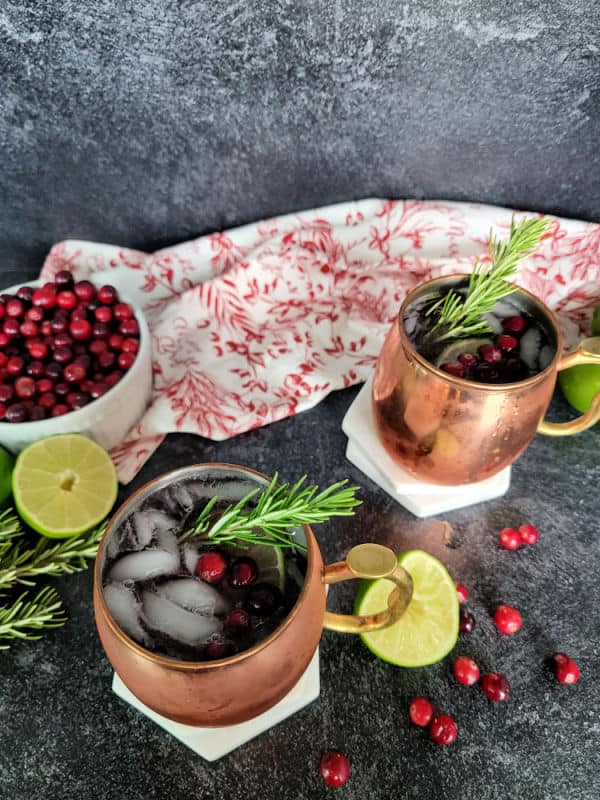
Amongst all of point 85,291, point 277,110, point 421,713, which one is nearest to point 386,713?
point 421,713

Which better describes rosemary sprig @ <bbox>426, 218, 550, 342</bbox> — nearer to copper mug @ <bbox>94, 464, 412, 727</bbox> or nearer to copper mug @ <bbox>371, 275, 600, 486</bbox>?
copper mug @ <bbox>371, 275, 600, 486</bbox>

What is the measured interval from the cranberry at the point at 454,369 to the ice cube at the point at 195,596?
1.19ft

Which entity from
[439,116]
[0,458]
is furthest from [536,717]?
[439,116]

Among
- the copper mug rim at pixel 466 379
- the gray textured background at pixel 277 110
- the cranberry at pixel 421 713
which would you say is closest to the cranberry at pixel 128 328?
the gray textured background at pixel 277 110

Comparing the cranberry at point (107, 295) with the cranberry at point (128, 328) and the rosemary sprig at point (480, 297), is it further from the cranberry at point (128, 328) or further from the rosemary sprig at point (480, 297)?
the rosemary sprig at point (480, 297)

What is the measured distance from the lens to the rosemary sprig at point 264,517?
594mm

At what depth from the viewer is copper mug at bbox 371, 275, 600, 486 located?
76 centimetres

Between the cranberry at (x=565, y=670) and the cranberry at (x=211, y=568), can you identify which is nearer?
the cranberry at (x=211, y=568)

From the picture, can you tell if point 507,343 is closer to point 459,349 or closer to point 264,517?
point 459,349

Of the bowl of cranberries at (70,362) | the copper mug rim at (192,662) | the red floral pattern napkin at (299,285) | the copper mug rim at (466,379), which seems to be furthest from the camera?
the red floral pattern napkin at (299,285)

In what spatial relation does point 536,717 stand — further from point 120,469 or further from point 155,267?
point 155,267

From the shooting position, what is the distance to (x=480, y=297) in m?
0.80

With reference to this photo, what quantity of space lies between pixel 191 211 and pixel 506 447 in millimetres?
732

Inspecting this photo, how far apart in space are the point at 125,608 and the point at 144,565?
0.13 feet
